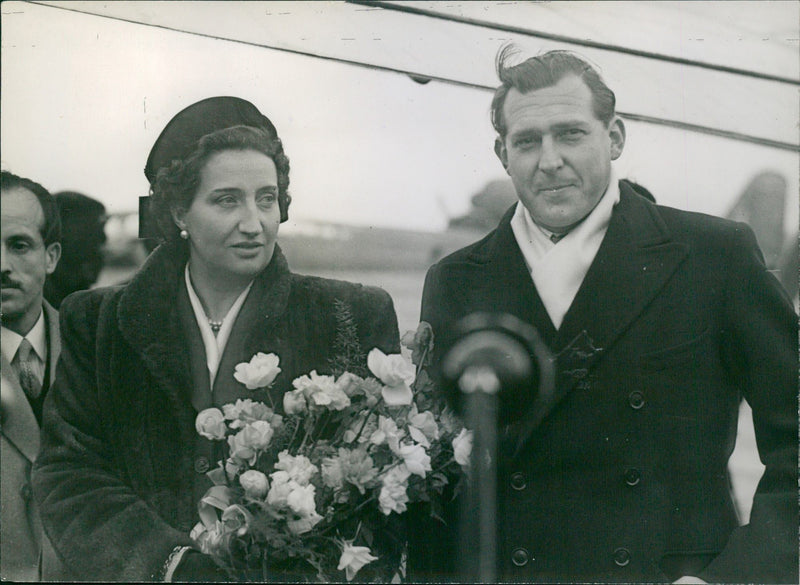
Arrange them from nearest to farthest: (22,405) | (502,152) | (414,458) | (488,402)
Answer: (414,458), (488,402), (502,152), (22,405)

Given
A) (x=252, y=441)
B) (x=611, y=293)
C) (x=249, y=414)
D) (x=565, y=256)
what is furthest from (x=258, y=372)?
(x=611, y=293)

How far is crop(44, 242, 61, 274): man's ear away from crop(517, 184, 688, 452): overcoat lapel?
2002 mm

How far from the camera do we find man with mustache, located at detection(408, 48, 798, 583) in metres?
3.62

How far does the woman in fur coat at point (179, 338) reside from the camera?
373cm

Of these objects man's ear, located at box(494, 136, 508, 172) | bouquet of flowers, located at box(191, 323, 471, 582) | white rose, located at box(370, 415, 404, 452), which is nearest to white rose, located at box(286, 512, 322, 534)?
bouquet of flowers, located at box(191, 323, 471, 582)

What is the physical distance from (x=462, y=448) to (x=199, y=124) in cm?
165

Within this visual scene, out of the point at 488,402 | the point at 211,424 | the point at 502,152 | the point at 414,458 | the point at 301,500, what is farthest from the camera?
the point at 502,152

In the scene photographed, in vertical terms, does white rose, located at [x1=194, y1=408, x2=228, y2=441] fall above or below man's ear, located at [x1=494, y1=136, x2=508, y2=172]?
below

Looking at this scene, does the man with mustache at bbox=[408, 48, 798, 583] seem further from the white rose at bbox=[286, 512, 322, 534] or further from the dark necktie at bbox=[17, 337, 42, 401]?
the dark necktie at bbox=[17, 337, 42, 401]

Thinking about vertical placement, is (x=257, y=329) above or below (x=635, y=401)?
above

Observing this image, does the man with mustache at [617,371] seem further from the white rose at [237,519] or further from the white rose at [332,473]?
the white rose at [237,519]

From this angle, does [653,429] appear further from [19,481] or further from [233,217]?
[19,481]

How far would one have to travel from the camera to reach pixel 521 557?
3.65 meters

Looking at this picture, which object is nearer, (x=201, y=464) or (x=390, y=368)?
(x=390, y=368)
